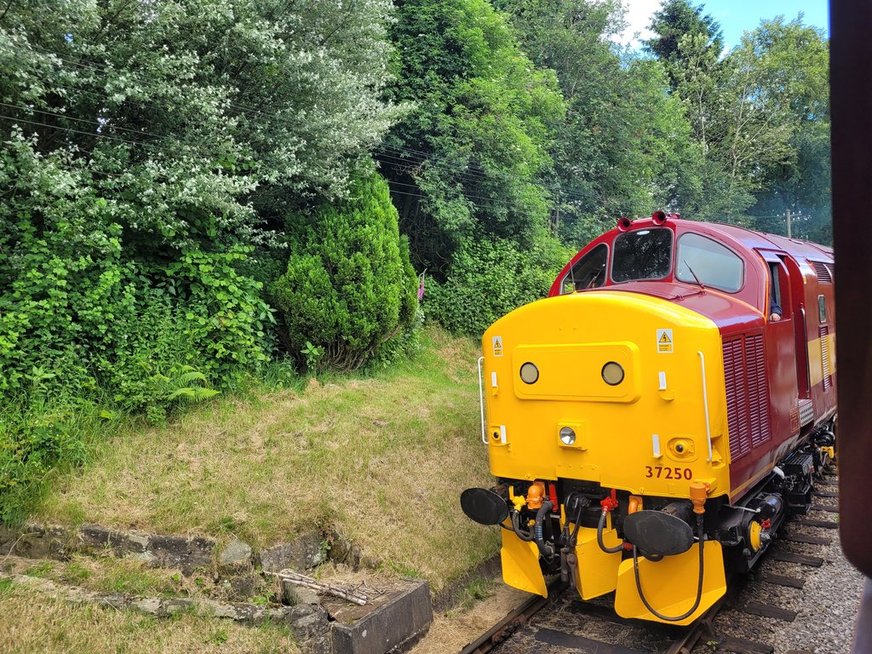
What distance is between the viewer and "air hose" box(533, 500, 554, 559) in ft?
16.8

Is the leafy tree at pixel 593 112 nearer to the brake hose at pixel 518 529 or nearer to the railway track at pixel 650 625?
the railway track at pixel 650 625

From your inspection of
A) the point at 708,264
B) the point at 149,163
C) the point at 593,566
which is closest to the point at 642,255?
the point at 708,264

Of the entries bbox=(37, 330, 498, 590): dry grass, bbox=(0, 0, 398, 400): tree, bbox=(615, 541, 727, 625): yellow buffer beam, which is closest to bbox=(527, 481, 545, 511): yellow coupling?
bbox=(615, 541, 727, 625): yellow buffer beam

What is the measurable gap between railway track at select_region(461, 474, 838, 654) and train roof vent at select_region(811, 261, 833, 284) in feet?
10.0

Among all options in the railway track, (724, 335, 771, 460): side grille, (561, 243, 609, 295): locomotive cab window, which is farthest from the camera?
Result: (561, 243, 609, 295): locomotive cab window

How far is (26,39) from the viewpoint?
6.57m

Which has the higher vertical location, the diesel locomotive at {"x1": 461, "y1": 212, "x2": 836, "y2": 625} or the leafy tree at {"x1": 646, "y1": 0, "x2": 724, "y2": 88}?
the leafy tree at {"x1": 646, "y1": 0, "x2": 724, "y2": 88}

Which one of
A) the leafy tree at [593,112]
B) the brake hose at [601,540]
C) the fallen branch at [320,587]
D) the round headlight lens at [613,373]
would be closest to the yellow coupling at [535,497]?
the brake hose at [601,540]

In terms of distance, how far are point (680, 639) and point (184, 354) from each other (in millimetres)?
6228

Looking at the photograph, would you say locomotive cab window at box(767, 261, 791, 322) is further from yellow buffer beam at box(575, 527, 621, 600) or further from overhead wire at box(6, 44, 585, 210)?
overhead wire at box(6, 44, 585, 210)

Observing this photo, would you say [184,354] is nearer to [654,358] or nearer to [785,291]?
[654,358]

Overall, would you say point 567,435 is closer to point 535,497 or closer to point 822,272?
point 535,497

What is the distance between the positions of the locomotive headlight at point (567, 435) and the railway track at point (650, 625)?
63.1 inches

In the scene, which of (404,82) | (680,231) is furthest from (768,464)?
(404,82)
